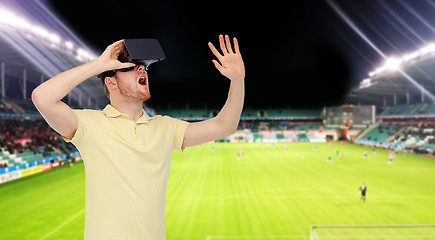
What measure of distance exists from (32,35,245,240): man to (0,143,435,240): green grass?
22.7 feet

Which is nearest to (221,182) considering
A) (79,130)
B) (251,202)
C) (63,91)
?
(251,202)

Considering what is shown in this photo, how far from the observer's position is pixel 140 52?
1.80 meters

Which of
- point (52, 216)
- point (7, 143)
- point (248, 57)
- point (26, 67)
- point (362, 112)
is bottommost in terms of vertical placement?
point (52, 216)

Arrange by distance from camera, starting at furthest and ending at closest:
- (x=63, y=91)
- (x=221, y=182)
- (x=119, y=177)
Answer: (x=221, y=182)
(x=119, y=177)
(x=63, y=91)

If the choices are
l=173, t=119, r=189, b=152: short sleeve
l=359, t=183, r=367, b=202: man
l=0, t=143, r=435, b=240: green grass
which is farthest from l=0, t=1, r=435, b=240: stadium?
l=173, t=119, r=189, b=152: short sleeve

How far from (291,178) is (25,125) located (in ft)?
110

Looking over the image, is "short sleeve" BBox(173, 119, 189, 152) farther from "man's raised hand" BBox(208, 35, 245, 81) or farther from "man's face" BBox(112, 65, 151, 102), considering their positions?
"man's raised hand" BBox(208, 35, 245, 81)

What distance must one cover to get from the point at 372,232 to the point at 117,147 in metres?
11.8

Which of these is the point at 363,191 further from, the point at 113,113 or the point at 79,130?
the point at 79,130

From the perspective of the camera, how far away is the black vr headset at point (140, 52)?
179 cm

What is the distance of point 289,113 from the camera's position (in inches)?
3310

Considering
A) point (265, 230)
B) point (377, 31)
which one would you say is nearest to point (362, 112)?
point (377, 31)

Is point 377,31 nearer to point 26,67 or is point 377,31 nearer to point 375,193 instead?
point 375,193

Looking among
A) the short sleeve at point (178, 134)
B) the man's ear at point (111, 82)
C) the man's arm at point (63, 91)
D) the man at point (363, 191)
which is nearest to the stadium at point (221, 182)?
the man at point (363, 191)
